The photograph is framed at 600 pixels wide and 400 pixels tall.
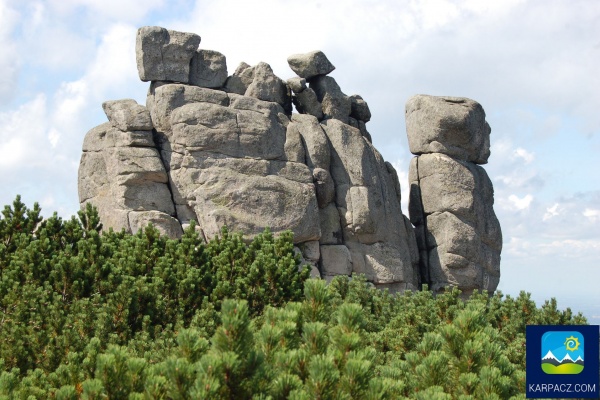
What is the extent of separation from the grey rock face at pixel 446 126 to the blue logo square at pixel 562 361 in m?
21.2

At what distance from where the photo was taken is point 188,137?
2673 cm

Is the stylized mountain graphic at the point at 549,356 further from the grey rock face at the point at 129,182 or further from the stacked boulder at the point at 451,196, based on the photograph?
the stacked boulder at the point at 451,196

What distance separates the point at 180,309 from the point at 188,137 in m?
11.9

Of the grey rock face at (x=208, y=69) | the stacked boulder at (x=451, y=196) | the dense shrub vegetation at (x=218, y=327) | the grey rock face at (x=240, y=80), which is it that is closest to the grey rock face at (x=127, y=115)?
the grey rock face at (x=208, y=69)

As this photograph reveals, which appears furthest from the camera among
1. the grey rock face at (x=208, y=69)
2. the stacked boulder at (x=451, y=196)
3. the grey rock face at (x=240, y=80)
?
the stacked boulder at (x=451, y=196)

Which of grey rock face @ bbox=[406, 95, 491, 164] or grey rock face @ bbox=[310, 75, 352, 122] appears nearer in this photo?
grey rock face @ bbox=[406, 95, 491, 164]

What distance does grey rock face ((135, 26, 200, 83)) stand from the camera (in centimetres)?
2833

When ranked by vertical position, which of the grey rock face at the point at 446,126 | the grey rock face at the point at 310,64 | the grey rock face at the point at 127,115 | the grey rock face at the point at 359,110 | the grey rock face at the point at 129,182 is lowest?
the grey rock face at the point at 129,182

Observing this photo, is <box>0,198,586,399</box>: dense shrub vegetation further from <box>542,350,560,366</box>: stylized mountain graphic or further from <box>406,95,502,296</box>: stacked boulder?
<box>406,95,502,296</box>: stacked boulder

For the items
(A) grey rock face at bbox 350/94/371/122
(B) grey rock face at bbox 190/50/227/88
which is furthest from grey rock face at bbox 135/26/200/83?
(A) grey rock face at bbox 350/94/371/122

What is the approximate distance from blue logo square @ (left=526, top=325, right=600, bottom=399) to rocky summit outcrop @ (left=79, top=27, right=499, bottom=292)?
658 inches

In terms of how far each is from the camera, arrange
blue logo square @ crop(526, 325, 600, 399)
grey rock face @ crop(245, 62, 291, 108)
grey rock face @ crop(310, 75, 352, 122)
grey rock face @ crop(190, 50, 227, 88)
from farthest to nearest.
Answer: grey rock face @ crop(310, 75, 352, 122), grey rock face @ crop(245, 62, 291, 108), grey rock face @ crop(190, 50, 227, 88), blue logo square @ crop(526, 325, 600, 399)

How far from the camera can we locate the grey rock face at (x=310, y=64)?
3108cm

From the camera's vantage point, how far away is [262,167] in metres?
27.2
